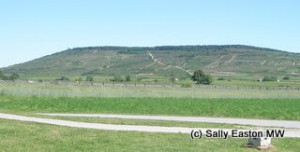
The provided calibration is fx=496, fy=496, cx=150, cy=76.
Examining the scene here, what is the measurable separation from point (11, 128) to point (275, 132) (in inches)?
402

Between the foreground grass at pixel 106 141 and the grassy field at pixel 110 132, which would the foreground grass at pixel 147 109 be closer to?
the grassy field at pixel 110 132

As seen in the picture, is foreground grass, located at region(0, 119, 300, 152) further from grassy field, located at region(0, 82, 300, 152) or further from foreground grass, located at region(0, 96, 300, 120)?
foreground grass, located at region(0, 96, 300, 120)

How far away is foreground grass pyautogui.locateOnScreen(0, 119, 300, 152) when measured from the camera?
15.7 metres

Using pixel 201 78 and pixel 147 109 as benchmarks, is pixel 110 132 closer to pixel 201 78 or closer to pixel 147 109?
A: pixel 147 109

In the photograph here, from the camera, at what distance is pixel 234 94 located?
57.9m

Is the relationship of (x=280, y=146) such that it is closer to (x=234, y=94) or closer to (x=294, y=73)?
(x=234, y=94)

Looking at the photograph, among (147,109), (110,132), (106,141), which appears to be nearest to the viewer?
(106,141)

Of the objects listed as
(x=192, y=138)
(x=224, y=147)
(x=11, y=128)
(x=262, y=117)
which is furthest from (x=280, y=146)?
(x=262, y=117)

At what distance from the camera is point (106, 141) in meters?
16.9

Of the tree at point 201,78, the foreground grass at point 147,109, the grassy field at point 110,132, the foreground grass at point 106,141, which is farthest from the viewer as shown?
the tree at point 201,78

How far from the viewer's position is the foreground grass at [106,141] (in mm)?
15719

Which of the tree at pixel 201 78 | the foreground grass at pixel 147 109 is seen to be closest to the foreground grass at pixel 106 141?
the foreground grass at pixel 147 109

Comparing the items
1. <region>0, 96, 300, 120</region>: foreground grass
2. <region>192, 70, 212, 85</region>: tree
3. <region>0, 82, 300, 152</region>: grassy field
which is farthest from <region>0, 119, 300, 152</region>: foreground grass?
<region>192, 70, 212, 85</region>: tree

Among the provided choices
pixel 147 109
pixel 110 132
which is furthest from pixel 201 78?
pixel 110 132
